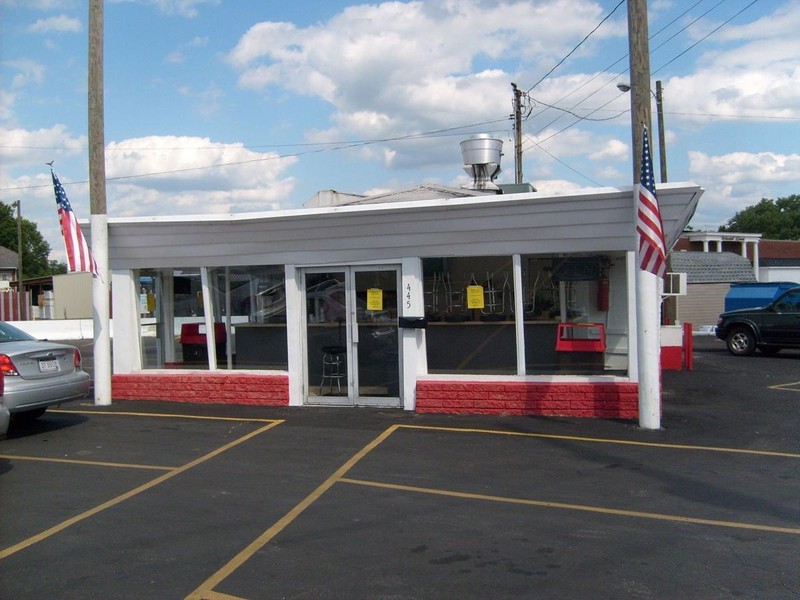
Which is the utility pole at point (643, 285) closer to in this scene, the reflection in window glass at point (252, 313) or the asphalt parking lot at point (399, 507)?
the asphalt parking lot at point (399, 507)

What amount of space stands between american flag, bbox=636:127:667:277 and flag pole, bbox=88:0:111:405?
25.8ft

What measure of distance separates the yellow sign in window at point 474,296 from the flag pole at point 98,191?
Answer: 5.50m

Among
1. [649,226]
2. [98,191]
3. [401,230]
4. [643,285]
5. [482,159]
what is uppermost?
[482,159]

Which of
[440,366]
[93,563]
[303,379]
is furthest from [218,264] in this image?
[93,563]

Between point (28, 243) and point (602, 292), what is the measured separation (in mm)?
82581

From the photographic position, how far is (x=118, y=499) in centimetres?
693

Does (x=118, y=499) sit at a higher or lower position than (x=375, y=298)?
lower

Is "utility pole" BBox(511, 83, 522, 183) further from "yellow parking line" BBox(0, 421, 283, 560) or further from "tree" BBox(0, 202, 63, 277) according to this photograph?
"tree" BBox(0, 202, 63, 277)

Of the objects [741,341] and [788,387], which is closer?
[788,387]

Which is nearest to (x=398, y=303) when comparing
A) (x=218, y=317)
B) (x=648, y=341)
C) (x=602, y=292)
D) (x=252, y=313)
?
(x=252, y=313)

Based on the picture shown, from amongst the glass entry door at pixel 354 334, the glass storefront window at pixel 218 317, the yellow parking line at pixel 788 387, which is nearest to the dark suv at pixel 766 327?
the yellow parking line at pixel 788 387

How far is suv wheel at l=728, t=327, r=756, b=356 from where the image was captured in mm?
20156

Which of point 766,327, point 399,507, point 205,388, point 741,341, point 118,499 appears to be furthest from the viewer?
point 741,341

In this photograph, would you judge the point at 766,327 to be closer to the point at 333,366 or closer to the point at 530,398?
the point at 530,398
